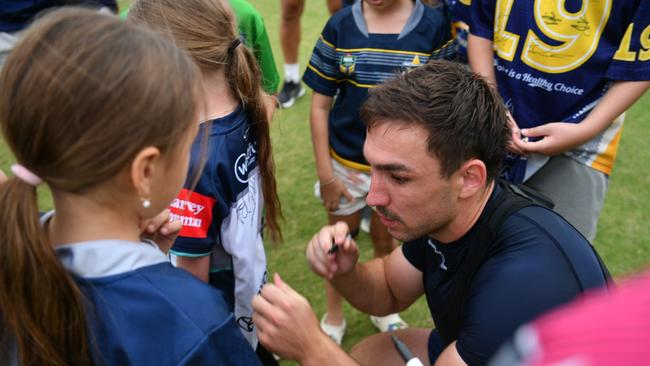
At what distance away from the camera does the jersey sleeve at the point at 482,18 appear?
2.25 metres

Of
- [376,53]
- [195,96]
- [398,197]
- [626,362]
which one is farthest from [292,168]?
[626,362]

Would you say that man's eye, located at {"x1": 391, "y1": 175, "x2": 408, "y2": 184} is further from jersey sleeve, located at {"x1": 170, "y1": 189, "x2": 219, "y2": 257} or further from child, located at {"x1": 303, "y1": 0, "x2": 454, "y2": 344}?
child, located at {"x1": 303, "y1": 0, "x2": 454, "y2": 344}

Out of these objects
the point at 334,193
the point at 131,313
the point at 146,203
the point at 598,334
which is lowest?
the point at 334,193

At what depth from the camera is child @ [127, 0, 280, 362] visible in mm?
1597

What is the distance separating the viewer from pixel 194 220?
159cm

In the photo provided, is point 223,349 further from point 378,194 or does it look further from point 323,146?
point 323,146

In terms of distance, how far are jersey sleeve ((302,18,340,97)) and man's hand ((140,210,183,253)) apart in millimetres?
1288

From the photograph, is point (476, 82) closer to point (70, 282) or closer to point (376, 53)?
point (376, 53)

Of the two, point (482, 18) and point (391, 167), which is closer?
point (391, 167)

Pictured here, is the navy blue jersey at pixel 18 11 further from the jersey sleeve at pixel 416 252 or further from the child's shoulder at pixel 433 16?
the jersey sleeve at pixel 416 252

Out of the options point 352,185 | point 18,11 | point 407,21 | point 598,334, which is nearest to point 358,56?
point 407,21

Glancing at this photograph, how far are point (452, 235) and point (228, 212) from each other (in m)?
0.70

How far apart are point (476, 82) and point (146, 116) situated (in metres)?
1.07

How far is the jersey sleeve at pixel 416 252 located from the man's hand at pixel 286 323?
617 millimetres
